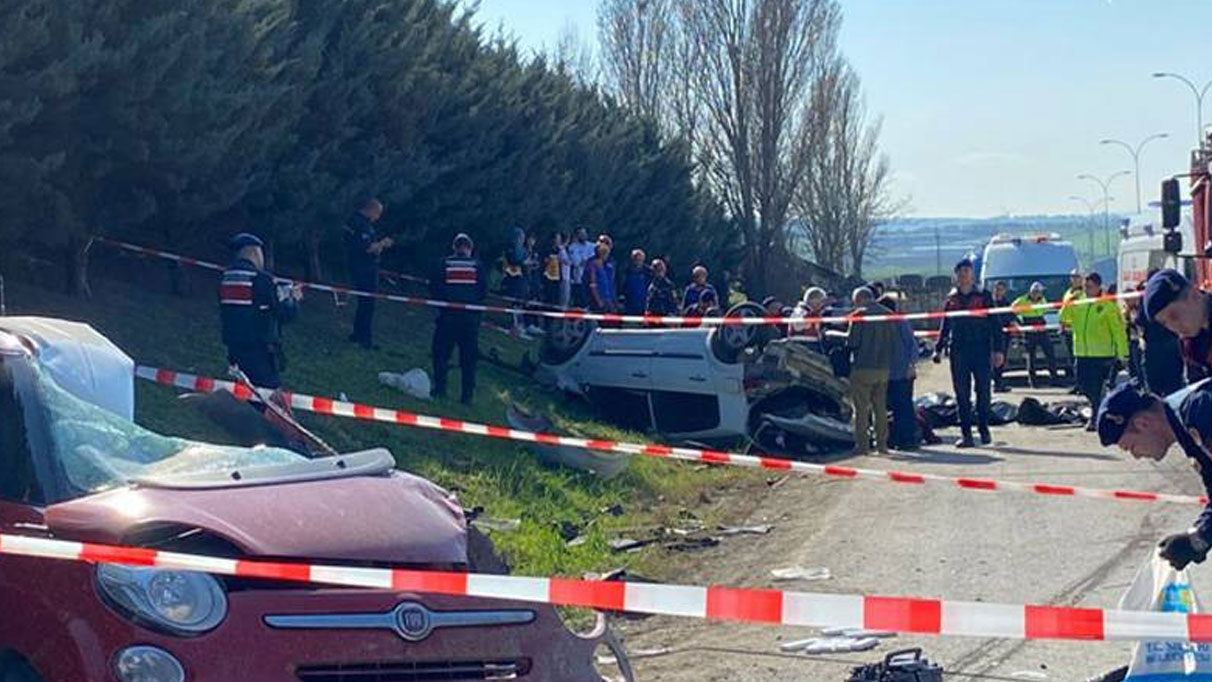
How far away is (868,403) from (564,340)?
4.04 m

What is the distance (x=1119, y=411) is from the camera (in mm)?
5289

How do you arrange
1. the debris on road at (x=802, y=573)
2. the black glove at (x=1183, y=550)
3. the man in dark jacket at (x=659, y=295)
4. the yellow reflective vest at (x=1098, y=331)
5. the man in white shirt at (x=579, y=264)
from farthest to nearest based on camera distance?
the man in white shirt at (x=579, y=264) < the man in dark jacket at (x=659, y=295) < the yellow reflective vest at (x=1098, y=331) < the debris on road at (x=802, y=573) < the black glove at (x=1183, y=550)

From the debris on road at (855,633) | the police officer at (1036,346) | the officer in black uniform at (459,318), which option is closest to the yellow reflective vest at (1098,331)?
the officer in black uniform at (459,318)

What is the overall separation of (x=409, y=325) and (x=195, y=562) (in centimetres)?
1991

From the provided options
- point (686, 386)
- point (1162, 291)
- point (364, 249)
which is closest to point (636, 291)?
point (364, 249)

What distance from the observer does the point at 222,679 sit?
539 centimetres

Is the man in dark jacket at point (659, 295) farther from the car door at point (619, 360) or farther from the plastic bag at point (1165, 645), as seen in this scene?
the plastic bag at point (1165, 645)

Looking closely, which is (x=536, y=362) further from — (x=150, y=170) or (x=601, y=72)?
(x=601, y=72)

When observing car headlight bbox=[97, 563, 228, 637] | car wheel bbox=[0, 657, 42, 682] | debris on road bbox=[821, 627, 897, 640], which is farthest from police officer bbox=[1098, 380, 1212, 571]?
debris on road bbox=[821, 627, 897, 640]

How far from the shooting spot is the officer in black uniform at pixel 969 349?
63.1 ft

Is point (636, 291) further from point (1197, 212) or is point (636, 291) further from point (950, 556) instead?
point (950, 556)

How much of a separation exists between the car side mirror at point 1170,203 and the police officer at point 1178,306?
11426 mm

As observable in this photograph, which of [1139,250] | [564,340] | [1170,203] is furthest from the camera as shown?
[1139,250]

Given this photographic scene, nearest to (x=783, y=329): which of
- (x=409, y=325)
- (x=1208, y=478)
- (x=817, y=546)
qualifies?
(x=409, y=325)
